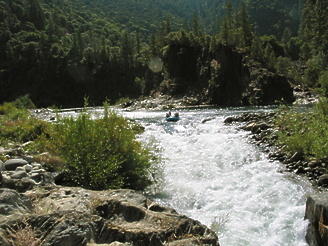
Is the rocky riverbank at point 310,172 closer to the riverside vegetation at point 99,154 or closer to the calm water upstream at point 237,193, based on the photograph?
the calm water upstream at point 237,193

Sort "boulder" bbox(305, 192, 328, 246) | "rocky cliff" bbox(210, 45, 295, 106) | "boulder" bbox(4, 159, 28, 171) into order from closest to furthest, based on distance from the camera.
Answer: "boulder" bbox(305, 192, 328, 246)
"boulder" bbox(4, 159, 28, 171)
"rocky cliff" bbox(210, 45, 295, 106)

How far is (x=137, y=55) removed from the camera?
11594 cm

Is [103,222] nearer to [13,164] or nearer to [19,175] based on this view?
[19,175]

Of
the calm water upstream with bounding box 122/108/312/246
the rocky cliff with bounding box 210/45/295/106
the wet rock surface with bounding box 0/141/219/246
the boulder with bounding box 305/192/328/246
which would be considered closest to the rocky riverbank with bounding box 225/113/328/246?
the boulder with bounding box 305/192/328/246

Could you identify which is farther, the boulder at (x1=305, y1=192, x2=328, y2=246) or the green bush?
the green bush

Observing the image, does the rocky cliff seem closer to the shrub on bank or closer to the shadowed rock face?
the shrub on bank

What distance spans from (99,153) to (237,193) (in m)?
4.47

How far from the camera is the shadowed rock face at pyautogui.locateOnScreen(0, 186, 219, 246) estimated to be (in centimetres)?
295

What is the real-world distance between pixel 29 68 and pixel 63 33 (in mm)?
42838

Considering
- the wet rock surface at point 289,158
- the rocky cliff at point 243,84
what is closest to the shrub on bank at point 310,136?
the wet rock surface at point 289,158

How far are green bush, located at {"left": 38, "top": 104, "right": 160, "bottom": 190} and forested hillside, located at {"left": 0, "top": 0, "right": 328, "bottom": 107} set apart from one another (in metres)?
44.8

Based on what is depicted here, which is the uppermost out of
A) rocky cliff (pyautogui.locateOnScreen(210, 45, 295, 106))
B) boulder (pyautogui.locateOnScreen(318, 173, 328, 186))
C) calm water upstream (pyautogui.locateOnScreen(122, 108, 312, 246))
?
rocky cliff (pyautogui.locateOnScreen(210, 45, 295, 106))

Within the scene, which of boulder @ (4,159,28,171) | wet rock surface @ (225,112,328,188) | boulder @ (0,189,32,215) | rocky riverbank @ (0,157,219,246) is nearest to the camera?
rocky riverbank @ (0,157,219,246)

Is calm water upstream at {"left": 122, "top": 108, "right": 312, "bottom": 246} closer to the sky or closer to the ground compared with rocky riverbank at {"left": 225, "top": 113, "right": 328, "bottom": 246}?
closer to the ground
